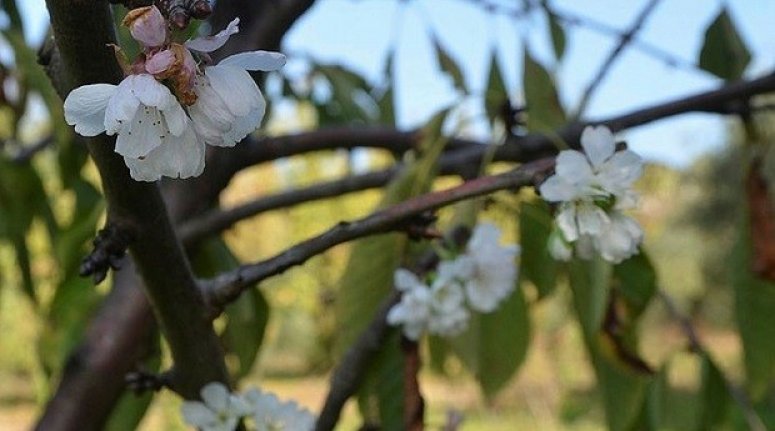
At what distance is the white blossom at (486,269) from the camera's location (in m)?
0.47

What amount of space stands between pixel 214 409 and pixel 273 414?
0.04m

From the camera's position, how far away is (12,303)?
4383 mm

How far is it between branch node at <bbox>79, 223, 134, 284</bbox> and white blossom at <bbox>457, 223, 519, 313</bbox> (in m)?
0.20

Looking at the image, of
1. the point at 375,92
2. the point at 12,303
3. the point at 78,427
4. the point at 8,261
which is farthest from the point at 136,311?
the point at 12,303

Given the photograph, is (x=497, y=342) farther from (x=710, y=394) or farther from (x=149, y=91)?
(x=149, y=91)

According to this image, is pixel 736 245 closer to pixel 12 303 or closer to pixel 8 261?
pixel 8 261

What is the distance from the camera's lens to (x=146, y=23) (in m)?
0.21

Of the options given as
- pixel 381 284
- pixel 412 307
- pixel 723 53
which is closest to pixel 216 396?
pixel 412 307

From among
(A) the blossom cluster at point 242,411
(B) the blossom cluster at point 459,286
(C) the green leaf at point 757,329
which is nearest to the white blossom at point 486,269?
(B) the blossom cluster at point 459,286

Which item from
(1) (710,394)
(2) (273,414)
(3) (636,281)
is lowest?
(1) (710,394)

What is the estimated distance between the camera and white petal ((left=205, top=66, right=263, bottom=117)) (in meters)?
0.22

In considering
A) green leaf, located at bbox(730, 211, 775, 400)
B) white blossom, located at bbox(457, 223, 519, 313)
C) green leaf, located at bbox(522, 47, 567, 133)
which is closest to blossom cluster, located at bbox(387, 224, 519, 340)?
white blossom, located at bbox(457, 223, 519, 313)

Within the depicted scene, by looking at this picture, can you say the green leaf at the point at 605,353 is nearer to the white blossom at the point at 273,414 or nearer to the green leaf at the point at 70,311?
the white blossom at the point at 273,414

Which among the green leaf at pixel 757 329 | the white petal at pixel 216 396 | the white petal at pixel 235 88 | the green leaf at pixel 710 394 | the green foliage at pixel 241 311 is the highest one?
the white petal at pixel 235 88
